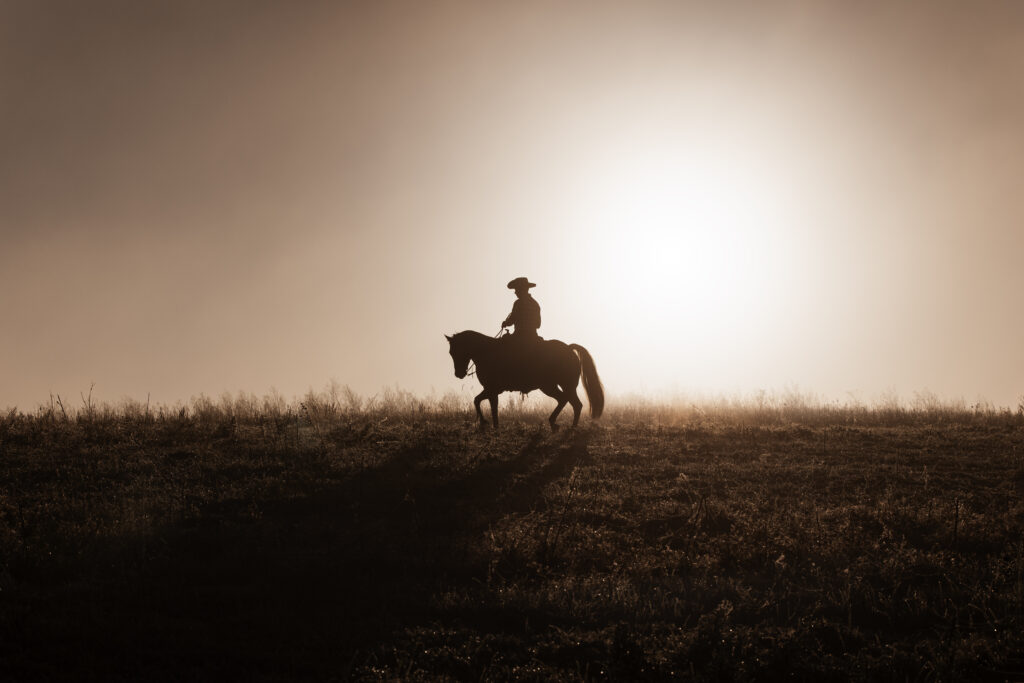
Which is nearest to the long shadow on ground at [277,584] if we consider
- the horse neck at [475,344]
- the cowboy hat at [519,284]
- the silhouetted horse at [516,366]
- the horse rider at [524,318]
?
the silhouetted horse at [516,366]

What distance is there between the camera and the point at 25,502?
43.7ft

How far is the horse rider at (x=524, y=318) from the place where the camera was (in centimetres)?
2062

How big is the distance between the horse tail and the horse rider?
1.39 m

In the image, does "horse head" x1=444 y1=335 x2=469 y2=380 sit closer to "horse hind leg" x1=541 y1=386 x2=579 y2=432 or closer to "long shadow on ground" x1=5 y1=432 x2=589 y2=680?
"horse hind leg" x1=541 y1=386 x2=579 y2=432

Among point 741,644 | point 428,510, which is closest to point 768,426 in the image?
point 428,510

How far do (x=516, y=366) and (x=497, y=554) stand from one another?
883 centimetres

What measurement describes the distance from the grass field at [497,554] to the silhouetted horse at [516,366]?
1.28 m

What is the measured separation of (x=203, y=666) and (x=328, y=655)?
1.26 m

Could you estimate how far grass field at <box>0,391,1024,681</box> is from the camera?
349 inches

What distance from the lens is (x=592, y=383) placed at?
2148 centimetres

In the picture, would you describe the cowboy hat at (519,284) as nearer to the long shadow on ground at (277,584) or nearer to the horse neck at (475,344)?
the horse neck at (475,344)

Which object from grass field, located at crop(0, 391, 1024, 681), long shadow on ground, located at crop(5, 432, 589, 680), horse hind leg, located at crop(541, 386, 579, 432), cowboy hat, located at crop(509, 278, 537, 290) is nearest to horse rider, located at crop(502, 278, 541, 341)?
cowboy hat, located at crop(509, 278, 537, 290)

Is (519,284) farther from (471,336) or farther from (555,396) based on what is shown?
(555,396)

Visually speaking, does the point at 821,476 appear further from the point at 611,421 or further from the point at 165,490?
the point at 165,490
